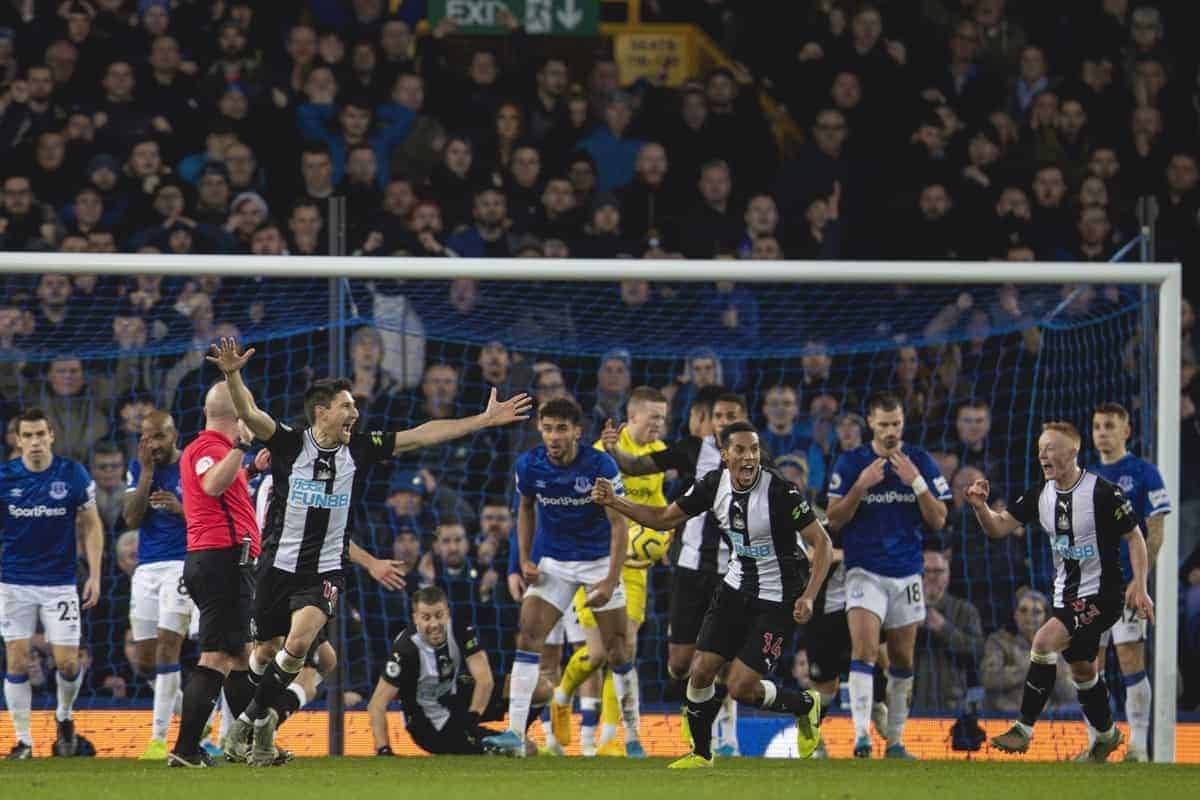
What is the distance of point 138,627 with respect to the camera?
37.0 feet

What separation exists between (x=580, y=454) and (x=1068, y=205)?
19.3 ft

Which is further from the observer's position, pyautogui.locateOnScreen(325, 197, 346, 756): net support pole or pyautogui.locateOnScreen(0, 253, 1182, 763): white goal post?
pyautogui.locateOnScreen(325, 197, 346, 756): net support pole

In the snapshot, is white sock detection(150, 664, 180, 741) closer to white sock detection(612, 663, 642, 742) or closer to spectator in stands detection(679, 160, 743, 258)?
white sock detection(612, 663, 642, 742)

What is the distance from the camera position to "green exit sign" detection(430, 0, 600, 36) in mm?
16281

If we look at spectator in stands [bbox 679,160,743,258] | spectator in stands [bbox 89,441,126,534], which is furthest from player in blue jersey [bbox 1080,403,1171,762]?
spectator in stands [bbox 89,441,126,534]

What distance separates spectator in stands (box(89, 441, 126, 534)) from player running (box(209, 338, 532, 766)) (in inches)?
124

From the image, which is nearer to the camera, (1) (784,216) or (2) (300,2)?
(1) (784,216)

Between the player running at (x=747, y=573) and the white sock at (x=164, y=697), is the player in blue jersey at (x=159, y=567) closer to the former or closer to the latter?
the white sock at (x=164, y=697)

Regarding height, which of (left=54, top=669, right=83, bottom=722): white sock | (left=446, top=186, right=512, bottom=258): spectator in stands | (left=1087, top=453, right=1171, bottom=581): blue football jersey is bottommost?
(left=54, top=669, right=83, bottom=722): white sock

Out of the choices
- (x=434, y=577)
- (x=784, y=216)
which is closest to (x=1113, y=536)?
(x=434, y=577)

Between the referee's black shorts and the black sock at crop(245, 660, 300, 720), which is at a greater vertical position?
the referee's black shorts

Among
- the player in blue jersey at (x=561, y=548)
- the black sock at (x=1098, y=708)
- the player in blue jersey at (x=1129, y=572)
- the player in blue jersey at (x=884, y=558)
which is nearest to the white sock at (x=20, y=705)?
the player in blue jersey at (x=561, y=548)

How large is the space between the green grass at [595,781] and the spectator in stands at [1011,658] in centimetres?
219

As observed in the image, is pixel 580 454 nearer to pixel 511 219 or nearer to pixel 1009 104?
pixel 511 219
